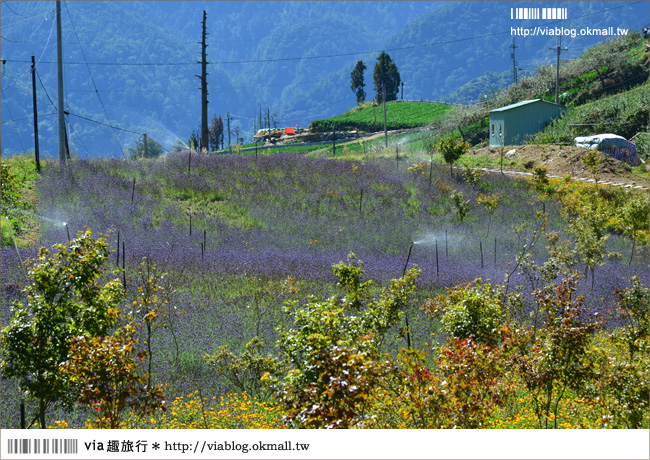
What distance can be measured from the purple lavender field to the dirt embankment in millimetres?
4660

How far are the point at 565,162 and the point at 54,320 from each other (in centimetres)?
3402

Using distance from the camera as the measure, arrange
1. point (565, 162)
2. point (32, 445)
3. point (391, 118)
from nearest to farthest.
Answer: point (32, 445)
point (565, 162)
point (391, 118)

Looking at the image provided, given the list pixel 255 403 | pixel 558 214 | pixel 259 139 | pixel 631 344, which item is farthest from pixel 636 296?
pixel 259 139

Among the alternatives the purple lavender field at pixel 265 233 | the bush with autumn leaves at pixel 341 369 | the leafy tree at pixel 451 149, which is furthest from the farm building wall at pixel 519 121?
the bush with autumn leaves at pixel 341 369

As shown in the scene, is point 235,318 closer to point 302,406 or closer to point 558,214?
point 302,406

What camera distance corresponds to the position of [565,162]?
120 feet

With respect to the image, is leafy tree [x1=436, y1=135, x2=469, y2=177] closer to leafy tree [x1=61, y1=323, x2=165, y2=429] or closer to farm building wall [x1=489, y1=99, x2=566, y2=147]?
farm building wall [x1=489, y1=99, x2=566, y2=147]

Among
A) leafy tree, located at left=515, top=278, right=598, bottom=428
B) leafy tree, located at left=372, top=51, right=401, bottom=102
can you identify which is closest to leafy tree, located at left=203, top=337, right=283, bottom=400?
leafy tree, located at left=515, top=278, right=598, bottom=428

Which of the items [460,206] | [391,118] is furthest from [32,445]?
[391,118]

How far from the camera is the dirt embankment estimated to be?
34.3 m

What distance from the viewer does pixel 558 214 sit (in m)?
29.5

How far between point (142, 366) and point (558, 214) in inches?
929

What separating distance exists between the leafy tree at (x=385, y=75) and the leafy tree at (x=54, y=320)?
85.4 meters

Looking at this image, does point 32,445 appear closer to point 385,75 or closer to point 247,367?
point 247,367
